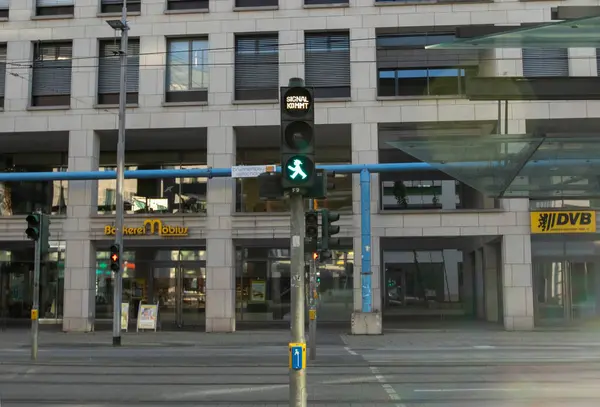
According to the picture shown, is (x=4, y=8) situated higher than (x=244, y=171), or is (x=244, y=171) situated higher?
(x=4, y=8)

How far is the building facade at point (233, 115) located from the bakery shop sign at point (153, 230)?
0.21 ft

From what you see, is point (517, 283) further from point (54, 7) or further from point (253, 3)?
point (54, 7)

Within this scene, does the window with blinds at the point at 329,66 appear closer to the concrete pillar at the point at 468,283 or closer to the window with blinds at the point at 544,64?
the window with blinds at the point at 544,64

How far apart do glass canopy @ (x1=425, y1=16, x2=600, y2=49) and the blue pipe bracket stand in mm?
18040

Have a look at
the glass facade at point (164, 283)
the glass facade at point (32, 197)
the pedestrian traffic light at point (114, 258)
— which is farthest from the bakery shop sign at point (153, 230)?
the pedestrian traffic light at point (114, 258)

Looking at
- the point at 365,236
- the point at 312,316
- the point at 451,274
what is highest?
the point at 365,236

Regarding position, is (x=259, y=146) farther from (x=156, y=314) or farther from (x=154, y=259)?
(x=156, y=314)

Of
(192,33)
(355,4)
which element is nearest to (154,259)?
(192,33)

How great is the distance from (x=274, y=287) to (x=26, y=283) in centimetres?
1287

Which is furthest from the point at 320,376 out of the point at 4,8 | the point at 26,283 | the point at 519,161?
the point at 26,283

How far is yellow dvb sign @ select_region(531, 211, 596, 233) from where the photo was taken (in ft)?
80.6

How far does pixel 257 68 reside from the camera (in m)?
26.5

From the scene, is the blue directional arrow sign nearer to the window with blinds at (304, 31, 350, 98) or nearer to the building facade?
the building facade

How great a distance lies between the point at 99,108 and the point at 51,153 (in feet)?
18.0
